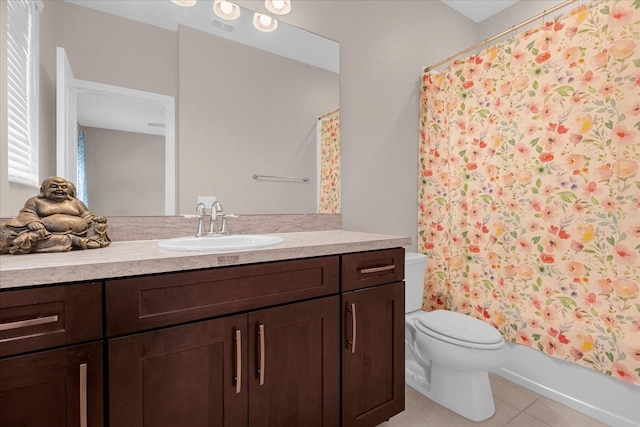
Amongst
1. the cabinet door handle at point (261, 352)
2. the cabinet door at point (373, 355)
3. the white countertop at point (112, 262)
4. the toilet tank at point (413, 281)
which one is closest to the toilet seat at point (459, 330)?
the toilet tank at point (413, 281)

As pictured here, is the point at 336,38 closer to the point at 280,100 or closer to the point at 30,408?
the point at 280,100

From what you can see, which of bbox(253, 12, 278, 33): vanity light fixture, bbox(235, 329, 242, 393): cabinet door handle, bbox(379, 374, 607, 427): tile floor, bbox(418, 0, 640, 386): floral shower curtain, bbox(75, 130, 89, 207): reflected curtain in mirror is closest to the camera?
bbox(235, 329, 242, 393): cabinet door handle

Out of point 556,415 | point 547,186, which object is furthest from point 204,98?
point 556,415

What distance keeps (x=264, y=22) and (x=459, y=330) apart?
1919 millimetres

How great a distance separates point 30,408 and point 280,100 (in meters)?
1.58

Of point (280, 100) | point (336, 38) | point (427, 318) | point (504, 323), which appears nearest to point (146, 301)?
point (280, 100)

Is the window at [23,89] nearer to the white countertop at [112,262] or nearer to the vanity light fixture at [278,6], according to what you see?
the white countertop at [112,262]

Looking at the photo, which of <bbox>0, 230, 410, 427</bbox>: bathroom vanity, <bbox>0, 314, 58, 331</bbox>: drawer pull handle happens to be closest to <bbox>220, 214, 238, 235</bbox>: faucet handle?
<bbox>0, 230, 410, 427</bbox>: bathroom vanity

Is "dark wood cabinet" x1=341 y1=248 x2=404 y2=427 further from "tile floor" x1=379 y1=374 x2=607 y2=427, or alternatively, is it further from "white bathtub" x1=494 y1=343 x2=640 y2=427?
"white bathtub" x1=494 y1=343 x2=640 y2=427

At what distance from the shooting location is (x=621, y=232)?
1449mm

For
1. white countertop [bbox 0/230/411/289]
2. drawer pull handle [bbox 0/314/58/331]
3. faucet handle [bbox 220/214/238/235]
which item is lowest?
drawer pull handle [bbox 0/314/58/331]

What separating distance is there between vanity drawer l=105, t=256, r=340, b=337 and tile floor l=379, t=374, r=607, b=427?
3.15ft

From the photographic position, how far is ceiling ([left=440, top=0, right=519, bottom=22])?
2.42 meters

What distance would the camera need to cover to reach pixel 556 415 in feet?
5.26
